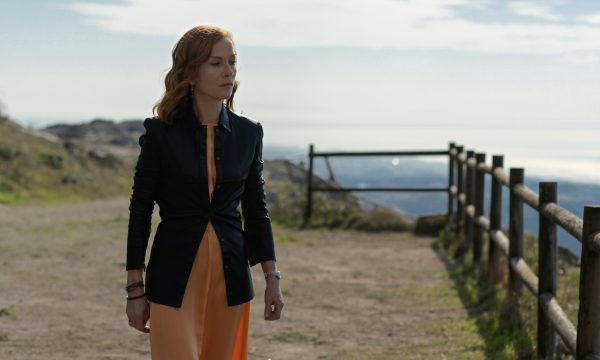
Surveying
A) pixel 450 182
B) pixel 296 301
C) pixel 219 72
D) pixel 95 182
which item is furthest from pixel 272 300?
pixel 95 182

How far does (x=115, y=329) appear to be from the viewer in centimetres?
798

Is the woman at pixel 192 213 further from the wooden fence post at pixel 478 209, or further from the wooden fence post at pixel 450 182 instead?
the wooden fence post at pixel 450 182

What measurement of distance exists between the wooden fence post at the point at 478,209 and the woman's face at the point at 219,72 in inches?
319

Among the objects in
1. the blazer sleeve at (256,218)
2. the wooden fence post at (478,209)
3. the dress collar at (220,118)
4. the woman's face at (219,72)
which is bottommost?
the wooden fence post at (478,209)

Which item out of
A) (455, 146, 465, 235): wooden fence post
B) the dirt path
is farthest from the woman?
(455, 146, 465, 235): wooden fence post

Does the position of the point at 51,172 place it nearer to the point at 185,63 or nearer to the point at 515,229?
the point at 515,229

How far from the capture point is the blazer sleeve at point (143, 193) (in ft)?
11.1

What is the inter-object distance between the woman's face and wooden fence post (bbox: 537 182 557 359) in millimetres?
3450

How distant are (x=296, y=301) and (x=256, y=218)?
239 inches

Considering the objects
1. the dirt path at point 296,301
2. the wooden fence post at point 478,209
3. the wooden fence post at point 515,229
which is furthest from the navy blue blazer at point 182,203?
the wooden fence post at point 478,209

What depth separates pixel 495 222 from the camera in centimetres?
970

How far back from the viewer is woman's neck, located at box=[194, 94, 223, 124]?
11.4ft

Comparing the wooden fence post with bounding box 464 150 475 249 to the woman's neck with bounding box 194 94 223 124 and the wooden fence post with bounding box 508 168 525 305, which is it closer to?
the wooden fence post with bounding box 508 168 525 305

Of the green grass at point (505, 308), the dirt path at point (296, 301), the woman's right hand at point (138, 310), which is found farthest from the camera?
the dirt path at point (296, 301)
